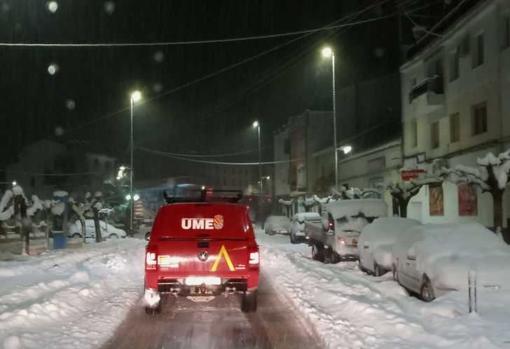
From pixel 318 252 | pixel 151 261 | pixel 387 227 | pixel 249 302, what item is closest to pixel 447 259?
pixel 249 302

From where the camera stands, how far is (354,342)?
8492mm

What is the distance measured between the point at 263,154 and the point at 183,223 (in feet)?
281

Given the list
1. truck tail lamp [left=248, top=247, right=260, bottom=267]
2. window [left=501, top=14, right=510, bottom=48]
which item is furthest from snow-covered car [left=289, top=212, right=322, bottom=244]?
truck tail lamp [left=248, top=247, right=260, bottom=267]

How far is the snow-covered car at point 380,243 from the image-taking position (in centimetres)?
1633

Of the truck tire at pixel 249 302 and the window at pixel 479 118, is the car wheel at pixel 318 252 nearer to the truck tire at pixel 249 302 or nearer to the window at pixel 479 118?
the window at pixel 479 118

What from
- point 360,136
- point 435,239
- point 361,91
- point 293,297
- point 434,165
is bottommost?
point 293,297

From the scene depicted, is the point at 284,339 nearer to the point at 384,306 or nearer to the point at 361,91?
the point at 384,306

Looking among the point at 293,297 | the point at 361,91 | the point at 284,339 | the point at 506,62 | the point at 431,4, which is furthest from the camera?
the point at 361,91

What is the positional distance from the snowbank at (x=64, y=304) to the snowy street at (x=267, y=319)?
2 centimetres

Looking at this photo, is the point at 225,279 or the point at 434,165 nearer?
the point at 225,279

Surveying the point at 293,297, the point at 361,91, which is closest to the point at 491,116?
the point at 293,297

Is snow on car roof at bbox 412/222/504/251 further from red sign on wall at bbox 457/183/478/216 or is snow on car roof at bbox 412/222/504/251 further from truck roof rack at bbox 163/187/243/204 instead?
red sign on wall at bbox 457/183/478/216

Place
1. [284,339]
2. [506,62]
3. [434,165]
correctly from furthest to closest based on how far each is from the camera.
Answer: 1. [434,165]
2. [506,62]
3. [284,339]

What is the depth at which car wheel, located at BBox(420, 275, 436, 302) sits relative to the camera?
11984 mm
